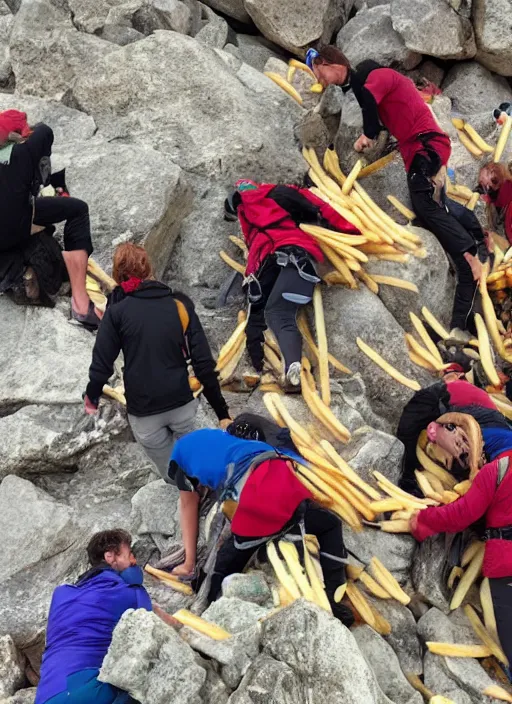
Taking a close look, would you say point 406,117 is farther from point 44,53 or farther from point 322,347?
point 44,53

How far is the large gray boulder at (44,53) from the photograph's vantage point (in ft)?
38.2

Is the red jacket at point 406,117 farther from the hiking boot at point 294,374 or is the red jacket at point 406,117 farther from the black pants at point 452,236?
the hiking boot at point 294,374

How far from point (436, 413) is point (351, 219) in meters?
2.99

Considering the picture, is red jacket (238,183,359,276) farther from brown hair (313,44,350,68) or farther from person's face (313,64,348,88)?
brown hair (313,44,350,68)

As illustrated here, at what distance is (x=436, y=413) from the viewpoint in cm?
762

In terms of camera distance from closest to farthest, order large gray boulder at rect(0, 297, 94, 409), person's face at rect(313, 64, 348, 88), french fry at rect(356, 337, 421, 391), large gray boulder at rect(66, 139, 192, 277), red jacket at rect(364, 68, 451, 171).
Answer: large gray boulder at rect(0, 297, 94, 409), french fry at rect(356, 337, 421, 391), large gray boulder at rect(66, 139, 192, 277), person's face at rect(313, 64, 348, 88), red jacket at rect(364, 68, 451, 171)

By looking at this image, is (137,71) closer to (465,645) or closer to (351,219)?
(351,219)

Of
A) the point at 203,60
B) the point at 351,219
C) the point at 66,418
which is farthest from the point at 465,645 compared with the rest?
the point at 203,60

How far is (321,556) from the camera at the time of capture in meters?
6.24

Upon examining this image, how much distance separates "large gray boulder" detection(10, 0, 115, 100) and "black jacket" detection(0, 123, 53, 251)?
3.93 metres

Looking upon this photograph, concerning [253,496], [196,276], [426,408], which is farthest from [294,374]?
[253,496]

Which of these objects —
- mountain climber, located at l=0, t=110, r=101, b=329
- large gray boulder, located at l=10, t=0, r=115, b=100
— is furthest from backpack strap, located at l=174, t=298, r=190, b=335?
large gray boulder, located at l=10, t=0, r=115, b=100

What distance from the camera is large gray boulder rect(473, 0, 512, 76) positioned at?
Result: 13180 millimetres

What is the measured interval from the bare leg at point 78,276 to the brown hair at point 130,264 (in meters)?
1.93
